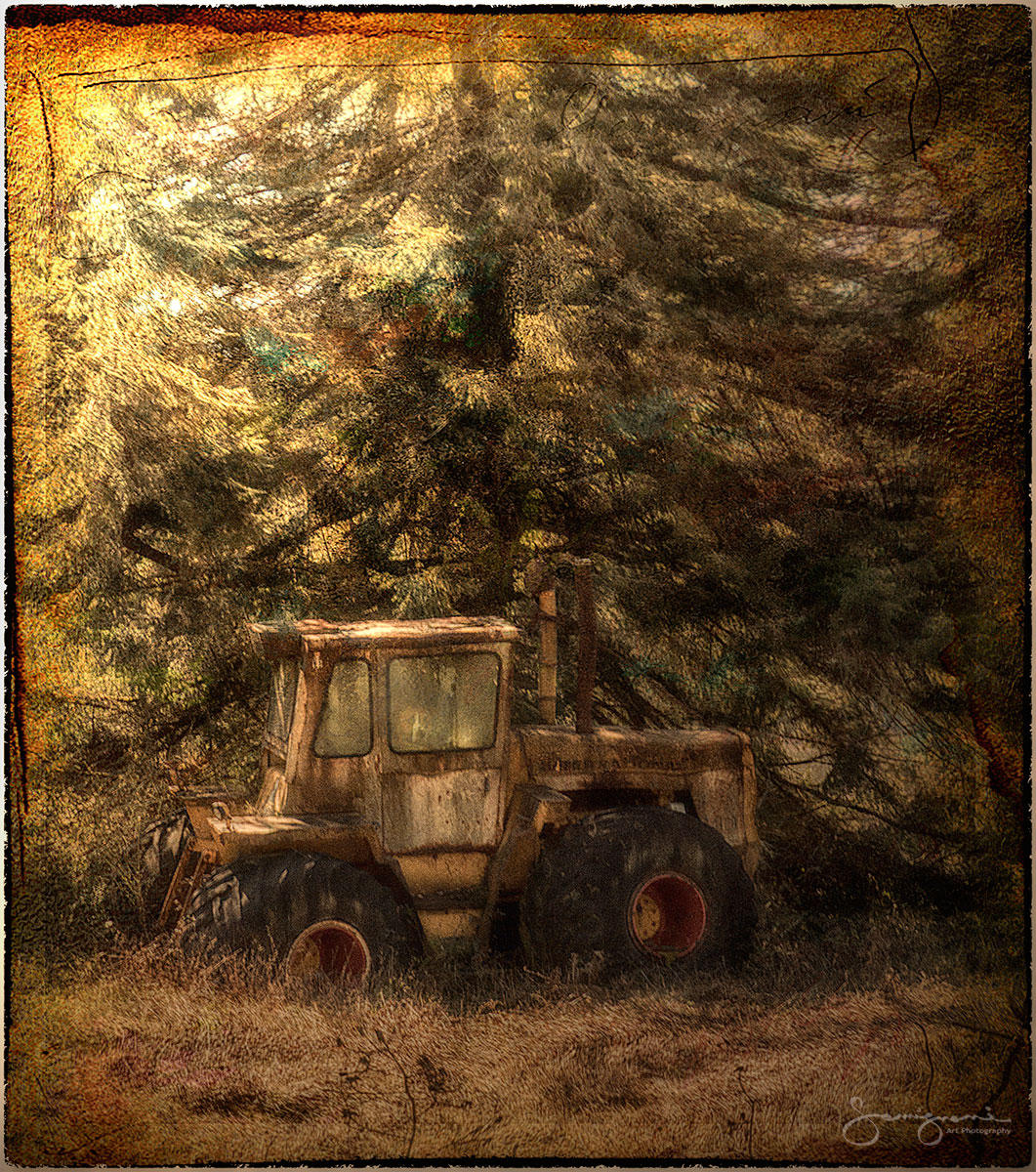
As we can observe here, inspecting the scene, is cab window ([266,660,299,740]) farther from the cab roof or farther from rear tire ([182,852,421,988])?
rear tire ([182,852,421,988])

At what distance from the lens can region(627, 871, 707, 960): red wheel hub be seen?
3.91 m

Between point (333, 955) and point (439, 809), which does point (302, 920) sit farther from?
point (439, 809)

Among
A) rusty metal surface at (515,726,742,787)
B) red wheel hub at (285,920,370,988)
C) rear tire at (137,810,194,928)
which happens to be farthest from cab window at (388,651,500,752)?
rear tire at (137,810,194,928)

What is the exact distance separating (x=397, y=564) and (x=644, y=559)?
0.76 m

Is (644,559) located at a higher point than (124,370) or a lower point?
lower

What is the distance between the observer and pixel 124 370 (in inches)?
160

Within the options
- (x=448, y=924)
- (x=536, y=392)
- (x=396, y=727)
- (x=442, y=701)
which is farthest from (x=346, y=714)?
(x=536, y=392)

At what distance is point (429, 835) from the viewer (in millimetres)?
3957

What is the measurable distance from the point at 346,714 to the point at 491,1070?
1.07m

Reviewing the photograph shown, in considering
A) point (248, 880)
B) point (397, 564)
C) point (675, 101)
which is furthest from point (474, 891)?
point (675, 101)

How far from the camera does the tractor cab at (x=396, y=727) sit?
3.92 meters

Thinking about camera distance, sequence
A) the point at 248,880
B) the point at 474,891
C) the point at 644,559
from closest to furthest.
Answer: the point at 248,880 < the point at 474,891 < the point at 644,559

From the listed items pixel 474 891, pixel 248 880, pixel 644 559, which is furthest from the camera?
pixel 644 559

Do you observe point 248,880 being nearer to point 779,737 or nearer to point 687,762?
point 687,762
